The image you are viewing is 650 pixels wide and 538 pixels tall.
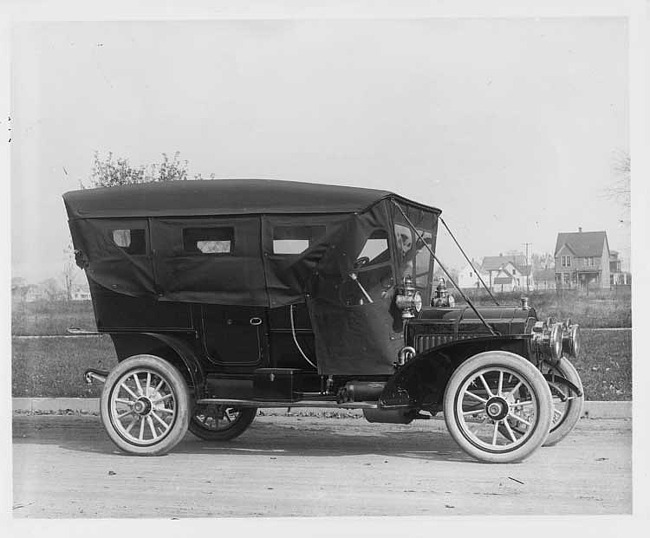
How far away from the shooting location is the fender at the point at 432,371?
8375mm

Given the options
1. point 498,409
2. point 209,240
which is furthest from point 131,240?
point 498,409

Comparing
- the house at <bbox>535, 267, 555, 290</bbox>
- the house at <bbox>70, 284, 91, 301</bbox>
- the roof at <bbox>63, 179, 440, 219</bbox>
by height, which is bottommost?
the house at <bbox>70, 284, 91, 301</bbox>

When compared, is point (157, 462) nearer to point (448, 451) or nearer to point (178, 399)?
point (178, 399)

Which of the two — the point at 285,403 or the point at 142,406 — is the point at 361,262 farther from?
the point at 142,406

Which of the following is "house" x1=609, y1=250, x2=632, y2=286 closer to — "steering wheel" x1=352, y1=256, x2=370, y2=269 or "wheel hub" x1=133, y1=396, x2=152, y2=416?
"steering wheel" x1=352, y1=256, x2=370, y2=269

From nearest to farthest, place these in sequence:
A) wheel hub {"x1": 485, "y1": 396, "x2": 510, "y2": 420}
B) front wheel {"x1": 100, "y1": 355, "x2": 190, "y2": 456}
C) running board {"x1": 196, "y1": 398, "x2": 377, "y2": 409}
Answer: wheel hub {"x1": 485, "y1": 396, "x2": 510, "y2": 420} → running board {"x1": 196, "y1": 398, "x2": 377, "y2": 409} → front wheel {"x1": 100, "y1": 355, "x2": 190, "y2": 456}

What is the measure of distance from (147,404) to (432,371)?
2.67m

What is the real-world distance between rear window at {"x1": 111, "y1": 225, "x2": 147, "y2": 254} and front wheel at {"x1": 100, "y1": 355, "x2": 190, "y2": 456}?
1.02 metres

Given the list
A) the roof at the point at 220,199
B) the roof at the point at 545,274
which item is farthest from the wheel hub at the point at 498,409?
the roof at the point at 545,274

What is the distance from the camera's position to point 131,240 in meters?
9.15

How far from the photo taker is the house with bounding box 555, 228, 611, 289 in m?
13.5

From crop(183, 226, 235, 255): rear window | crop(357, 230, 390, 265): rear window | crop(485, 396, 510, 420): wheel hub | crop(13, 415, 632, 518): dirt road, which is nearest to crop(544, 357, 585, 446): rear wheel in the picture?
crop(13, 415, 632, 518): dirt road

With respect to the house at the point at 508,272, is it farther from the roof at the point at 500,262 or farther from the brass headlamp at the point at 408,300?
the brass headlamp at the point at 408,300

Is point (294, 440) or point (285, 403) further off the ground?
point (285, 403)
